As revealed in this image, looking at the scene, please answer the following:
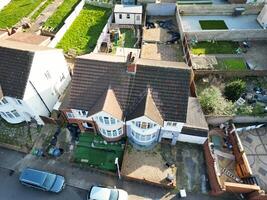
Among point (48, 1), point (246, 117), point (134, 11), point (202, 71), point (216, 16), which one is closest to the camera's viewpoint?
point (246, 117)

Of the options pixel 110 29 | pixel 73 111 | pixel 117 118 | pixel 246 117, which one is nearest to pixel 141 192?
pixel 117 118

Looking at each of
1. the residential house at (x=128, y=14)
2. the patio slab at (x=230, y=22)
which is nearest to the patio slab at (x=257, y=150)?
the patio slab at (x=230, y=22)

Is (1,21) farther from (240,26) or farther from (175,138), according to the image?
(240,26)

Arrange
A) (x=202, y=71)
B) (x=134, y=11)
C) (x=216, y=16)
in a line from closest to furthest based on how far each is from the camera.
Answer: (x=202, y=71) < (x=134, y=11) < (x=216, y=16)

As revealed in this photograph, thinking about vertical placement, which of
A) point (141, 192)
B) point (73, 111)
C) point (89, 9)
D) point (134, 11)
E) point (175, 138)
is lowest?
point (141, 192)

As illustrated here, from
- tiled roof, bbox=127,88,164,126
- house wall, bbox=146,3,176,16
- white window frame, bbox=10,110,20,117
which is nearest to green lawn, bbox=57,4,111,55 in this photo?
house wall, bbox=146,3,176,16

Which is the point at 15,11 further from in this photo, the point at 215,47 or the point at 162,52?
the point at 215,47
